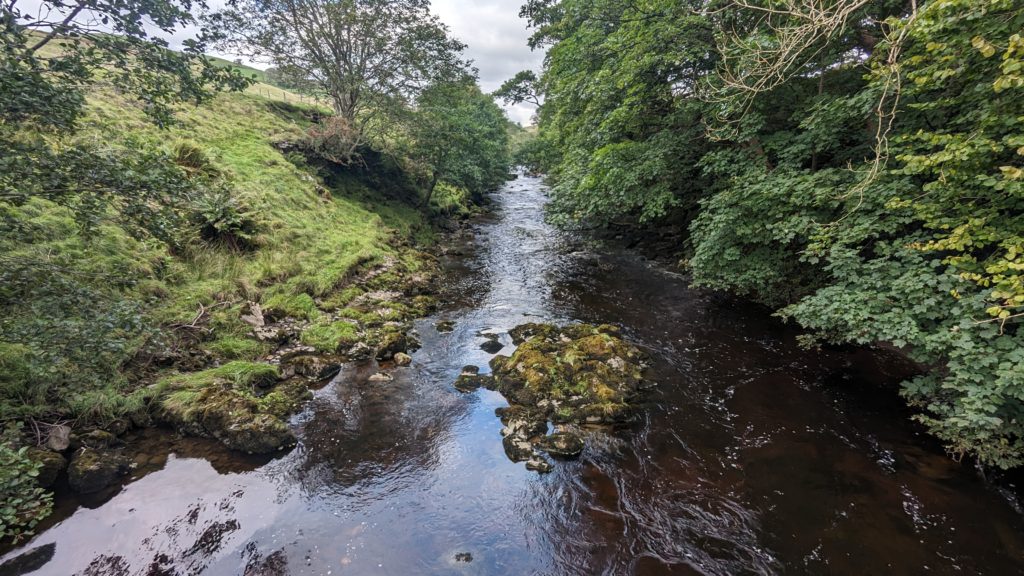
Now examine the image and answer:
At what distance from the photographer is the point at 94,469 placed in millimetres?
5504

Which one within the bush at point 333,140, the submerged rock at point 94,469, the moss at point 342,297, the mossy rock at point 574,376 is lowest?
the submerged rock at point 94,469

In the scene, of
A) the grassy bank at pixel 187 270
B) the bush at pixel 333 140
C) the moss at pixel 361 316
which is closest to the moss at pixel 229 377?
the grassy bank at pixel 187 270

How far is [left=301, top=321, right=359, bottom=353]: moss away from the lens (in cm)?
950

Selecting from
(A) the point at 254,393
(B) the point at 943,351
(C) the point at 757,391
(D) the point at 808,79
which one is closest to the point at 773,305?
(C) the point at 757,391

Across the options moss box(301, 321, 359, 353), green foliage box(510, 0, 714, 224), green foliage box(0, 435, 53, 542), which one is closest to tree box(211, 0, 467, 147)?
green foliage box(510, 0, 714, 224)

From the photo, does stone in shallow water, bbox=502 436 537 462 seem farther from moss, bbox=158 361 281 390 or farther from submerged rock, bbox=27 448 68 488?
submerged rock, bbox=27 448 68 488

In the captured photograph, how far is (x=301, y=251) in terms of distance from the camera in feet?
42.7

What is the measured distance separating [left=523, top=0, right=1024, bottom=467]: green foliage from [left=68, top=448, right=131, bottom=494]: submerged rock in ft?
31.7

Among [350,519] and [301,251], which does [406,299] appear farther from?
[350,519]

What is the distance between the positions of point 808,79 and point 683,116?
10.0 ft

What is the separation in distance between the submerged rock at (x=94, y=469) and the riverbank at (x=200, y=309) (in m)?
0.02

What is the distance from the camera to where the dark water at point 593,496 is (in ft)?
16.2

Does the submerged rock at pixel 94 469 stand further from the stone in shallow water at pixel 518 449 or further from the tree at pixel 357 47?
the tree at pixel 357 47

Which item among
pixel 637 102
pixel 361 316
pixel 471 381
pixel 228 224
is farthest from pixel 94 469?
pixel 637 102
